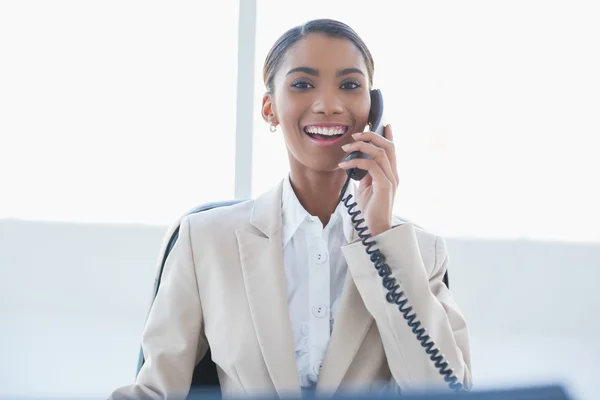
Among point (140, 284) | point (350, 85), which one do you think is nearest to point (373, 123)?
point (350, 85)

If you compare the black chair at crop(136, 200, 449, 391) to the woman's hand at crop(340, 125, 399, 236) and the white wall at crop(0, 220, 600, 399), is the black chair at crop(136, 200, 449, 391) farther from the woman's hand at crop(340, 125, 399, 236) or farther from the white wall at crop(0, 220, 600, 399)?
the white wall at crop(0, 220, 600, 399)

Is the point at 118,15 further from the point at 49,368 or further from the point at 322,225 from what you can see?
A: the point at 322,225

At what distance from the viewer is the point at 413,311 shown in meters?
1.20

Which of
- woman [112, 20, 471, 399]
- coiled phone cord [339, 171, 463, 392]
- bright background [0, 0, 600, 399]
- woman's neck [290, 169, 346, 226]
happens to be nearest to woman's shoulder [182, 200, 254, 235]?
woman [112, 20, 471, 399]

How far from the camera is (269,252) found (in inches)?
52.1

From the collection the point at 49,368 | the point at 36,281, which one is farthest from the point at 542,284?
the point at 36,281

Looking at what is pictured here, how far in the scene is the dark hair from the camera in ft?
4.45

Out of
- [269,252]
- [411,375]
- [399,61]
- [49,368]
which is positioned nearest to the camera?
[411,375]

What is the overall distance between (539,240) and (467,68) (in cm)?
118

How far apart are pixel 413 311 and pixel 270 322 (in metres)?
0.26

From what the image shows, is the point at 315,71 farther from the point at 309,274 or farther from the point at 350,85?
the point at 309,274

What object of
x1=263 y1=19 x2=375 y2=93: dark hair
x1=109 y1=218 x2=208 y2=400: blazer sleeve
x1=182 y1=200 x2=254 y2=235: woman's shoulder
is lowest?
x1=109 y1=218 x2=208 y2=400: blazer sleeve

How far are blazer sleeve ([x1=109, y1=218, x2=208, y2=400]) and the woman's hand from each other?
35cm

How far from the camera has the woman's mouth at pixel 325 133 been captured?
1330mm
